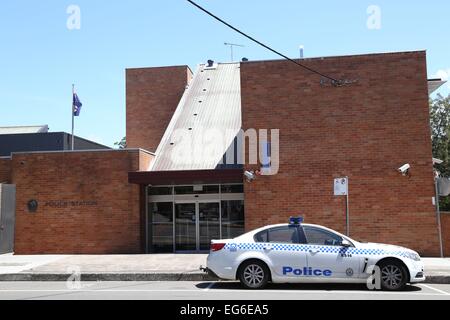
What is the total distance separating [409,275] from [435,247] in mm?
6379

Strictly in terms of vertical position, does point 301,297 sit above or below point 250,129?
below

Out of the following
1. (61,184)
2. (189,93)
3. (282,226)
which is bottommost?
(282,226)

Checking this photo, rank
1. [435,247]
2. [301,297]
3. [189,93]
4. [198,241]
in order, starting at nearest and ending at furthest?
[301,297]
[435,247]
[198,241]
[189,93]

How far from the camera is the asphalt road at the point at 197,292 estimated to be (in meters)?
10.1

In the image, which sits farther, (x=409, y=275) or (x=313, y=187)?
(x=313, y=187)

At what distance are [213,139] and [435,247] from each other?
901 cm

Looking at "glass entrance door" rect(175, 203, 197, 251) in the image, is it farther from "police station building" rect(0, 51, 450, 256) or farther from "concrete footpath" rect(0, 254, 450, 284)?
"concrete footpath" rect(0, 254, 450, 284)

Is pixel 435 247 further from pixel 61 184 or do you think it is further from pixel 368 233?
pixel 61 184

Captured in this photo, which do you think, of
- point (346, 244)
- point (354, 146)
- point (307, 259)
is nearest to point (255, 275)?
point (307, 259)

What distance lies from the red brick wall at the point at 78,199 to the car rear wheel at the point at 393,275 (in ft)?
32.9

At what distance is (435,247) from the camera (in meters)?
16.5

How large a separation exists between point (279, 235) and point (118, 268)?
17.5 feet
